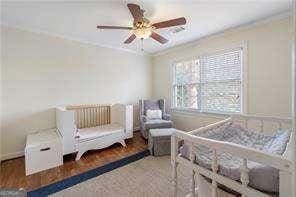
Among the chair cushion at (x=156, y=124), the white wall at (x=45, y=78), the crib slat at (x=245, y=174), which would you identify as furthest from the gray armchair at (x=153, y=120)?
the crib slat at (x=245, y=174)

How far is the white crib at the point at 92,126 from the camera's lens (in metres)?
3.02

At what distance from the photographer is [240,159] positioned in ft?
4.50

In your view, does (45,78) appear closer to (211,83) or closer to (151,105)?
(151,105)

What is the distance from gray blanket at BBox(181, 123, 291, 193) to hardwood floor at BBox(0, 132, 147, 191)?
1863mm

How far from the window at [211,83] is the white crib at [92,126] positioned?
5.14 ft

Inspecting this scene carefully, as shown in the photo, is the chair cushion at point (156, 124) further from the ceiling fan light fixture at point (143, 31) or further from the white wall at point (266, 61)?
the ceiling fan light fixture at point (143, 31)

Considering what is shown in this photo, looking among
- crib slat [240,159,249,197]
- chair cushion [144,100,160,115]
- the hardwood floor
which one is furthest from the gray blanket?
chair cushion [144,100,160,115]

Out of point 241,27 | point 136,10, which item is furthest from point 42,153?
point 241,27

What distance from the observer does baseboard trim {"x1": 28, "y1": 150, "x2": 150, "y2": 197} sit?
2.13 m

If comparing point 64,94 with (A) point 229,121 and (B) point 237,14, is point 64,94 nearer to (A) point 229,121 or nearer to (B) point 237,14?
(A) point 229,121

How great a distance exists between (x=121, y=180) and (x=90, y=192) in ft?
1.38

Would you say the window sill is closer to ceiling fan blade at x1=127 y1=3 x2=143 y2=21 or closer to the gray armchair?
the gray armchair

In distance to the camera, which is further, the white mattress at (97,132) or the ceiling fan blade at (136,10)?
the white mattress at (97,132)

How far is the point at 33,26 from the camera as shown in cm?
312
